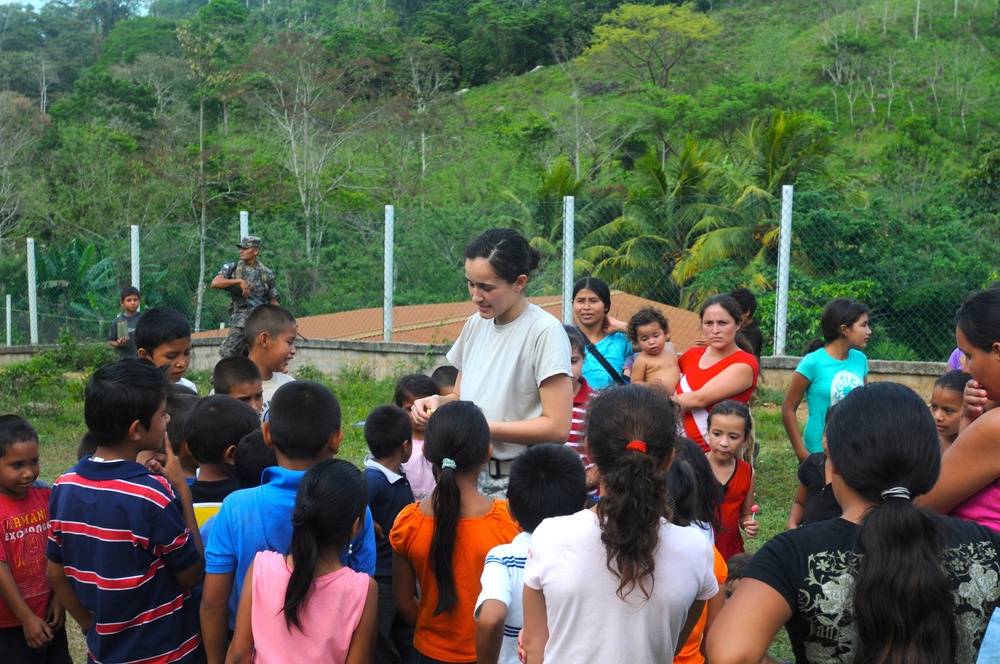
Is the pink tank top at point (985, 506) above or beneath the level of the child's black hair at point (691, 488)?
above

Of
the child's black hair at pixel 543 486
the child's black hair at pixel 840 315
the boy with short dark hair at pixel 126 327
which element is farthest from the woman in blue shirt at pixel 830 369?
the boy with short dark hair at pixel 126 327

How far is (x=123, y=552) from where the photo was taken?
2.44m

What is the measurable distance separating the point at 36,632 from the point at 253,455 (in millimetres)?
857

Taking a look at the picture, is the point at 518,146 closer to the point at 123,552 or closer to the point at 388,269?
the point at 388,269

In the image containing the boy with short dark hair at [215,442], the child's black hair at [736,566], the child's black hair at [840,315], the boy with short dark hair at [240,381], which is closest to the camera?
the child's black hair at [736,566]

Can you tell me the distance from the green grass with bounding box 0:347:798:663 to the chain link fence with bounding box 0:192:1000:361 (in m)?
0.85

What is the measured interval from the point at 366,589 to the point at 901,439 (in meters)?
1.38

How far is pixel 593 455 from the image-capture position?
205 centimetres

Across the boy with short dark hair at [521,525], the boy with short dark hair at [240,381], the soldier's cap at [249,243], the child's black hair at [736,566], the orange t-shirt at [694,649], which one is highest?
the soldier's cap at [249,243]

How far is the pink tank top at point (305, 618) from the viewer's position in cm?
231

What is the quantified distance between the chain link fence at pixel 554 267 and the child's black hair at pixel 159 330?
5.64 m

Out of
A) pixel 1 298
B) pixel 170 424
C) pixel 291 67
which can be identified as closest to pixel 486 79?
pixel 291 67

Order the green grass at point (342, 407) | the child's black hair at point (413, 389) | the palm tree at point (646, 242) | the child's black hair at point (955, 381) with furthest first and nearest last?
1. the palm tree at point (646, 242)
2. the green grass at point (342, 407)
3. the child's black hair at point (413, 389)
4. the child's black hair at point (955, 381)

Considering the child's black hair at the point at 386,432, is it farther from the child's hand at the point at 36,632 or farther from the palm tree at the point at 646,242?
the palm tree at the point at 646,242
